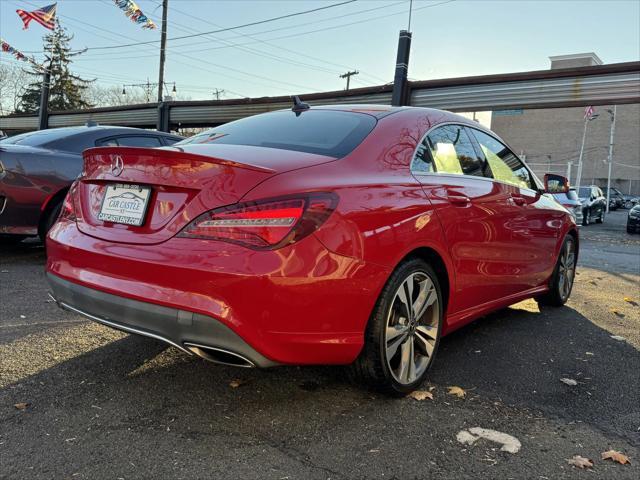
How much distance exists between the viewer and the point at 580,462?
7.52ft

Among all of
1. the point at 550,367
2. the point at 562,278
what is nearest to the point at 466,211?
the point at 550,367

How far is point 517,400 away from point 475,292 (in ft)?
2.58

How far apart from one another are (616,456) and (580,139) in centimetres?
7041

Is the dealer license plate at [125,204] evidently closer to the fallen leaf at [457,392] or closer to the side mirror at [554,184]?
the fallen leaf at [457,392]

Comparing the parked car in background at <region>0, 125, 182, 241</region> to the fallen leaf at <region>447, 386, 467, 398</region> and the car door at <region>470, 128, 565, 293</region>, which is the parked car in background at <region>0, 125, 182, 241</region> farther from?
the fallen leaf at <region>447, 386, 467, 398</region>

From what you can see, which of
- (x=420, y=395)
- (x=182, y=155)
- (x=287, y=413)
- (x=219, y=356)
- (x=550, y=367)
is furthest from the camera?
(x=550, y=367)

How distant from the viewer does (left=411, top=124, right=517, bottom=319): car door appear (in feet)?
10.1

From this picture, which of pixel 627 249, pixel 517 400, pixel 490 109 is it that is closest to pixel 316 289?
pixel 517 400

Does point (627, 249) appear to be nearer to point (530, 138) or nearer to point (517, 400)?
point (517, 400)

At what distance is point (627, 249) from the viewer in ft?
41.4

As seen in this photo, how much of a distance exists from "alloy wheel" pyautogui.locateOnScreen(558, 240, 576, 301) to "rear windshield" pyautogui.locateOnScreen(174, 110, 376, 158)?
10.1 feet

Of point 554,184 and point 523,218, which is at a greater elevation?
point 554,184

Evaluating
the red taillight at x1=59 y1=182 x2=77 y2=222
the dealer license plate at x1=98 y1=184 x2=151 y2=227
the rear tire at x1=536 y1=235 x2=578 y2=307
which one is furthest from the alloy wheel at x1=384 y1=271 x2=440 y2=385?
the rear tire at x1=536 y1=235 x2=578 y2=307

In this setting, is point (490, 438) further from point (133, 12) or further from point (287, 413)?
point (133, 12)
